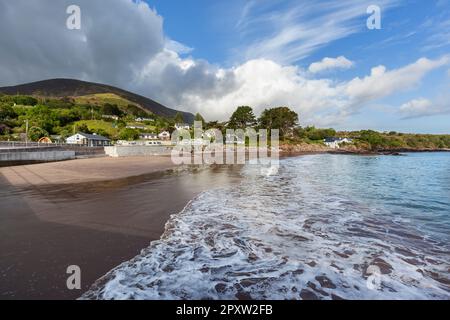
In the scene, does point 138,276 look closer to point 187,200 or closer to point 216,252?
point 216,252

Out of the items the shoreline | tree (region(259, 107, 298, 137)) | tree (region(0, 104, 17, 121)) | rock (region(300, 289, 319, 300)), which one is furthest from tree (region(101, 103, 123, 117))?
rock (region(300, 289, 319, 300))

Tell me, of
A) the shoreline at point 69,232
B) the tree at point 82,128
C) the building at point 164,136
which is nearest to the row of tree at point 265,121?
the building at point 164,136

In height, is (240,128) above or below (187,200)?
above

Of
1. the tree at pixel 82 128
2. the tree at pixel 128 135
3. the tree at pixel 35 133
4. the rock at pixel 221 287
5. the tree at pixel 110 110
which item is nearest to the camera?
the rock at pixel 221 287

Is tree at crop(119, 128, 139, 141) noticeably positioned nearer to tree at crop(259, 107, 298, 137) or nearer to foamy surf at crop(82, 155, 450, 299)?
tree at crop(259, 107, 298, 137)

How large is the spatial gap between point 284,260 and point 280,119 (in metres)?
96.9

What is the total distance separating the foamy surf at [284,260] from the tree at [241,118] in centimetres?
8958

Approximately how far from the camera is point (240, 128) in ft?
316

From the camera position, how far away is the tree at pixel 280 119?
9846cm

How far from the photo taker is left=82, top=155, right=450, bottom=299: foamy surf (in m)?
4.08

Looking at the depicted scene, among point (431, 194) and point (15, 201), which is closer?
point (15, 201)

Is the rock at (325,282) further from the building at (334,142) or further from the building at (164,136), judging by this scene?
the building at (334,142)
